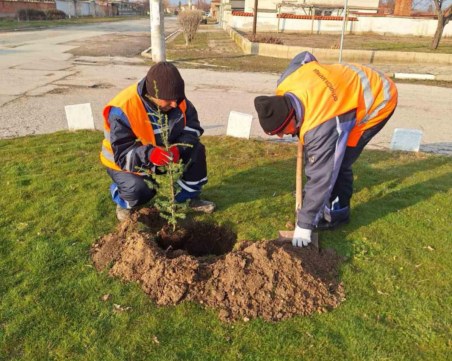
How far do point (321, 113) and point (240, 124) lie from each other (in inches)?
137

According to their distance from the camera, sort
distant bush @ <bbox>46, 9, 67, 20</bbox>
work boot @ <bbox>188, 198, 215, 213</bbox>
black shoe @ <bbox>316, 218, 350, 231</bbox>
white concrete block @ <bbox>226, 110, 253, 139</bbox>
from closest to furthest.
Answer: black shoe @ <bbox>316, 218, 350, 231</bbox>
work boot @ <bbox>188, 198, 215, 213</bbox>
white concrete block @ <bbox>226, 110, 253, 139</bbox>
distant bush @ <bbox>46, 9, 67, 20</bbox>

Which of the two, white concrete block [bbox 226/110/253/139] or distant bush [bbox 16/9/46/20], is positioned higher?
white concrete block [bbox 226/110/253/139]

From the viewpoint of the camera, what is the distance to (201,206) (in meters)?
3.97

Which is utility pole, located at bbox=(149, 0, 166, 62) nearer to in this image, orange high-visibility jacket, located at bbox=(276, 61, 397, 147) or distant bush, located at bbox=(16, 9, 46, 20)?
orange high-visibility jacket, located at bbox=(276, 61, 397, 147)

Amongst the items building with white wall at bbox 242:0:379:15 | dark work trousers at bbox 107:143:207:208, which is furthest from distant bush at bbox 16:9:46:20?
dark work trousers at bbox 107:143:207:208

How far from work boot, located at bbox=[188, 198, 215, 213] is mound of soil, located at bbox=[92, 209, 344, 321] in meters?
0.78

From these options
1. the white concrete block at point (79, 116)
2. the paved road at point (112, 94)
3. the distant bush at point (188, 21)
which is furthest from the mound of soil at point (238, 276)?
the distant bush at point (188, 21)

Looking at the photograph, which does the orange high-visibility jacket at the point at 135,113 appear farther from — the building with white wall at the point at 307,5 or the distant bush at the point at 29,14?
the distant bush at the point at 29,14

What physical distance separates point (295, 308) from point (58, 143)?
4.31m

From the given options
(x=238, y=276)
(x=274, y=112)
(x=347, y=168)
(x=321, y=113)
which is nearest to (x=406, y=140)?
(x=347, y=168)

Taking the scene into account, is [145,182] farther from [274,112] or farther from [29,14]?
[29,14]

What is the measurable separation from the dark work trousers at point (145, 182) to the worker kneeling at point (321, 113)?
42.6 inches

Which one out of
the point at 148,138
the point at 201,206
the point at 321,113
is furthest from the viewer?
the point at 201,206

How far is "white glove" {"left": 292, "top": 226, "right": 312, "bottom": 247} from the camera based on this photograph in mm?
3178
